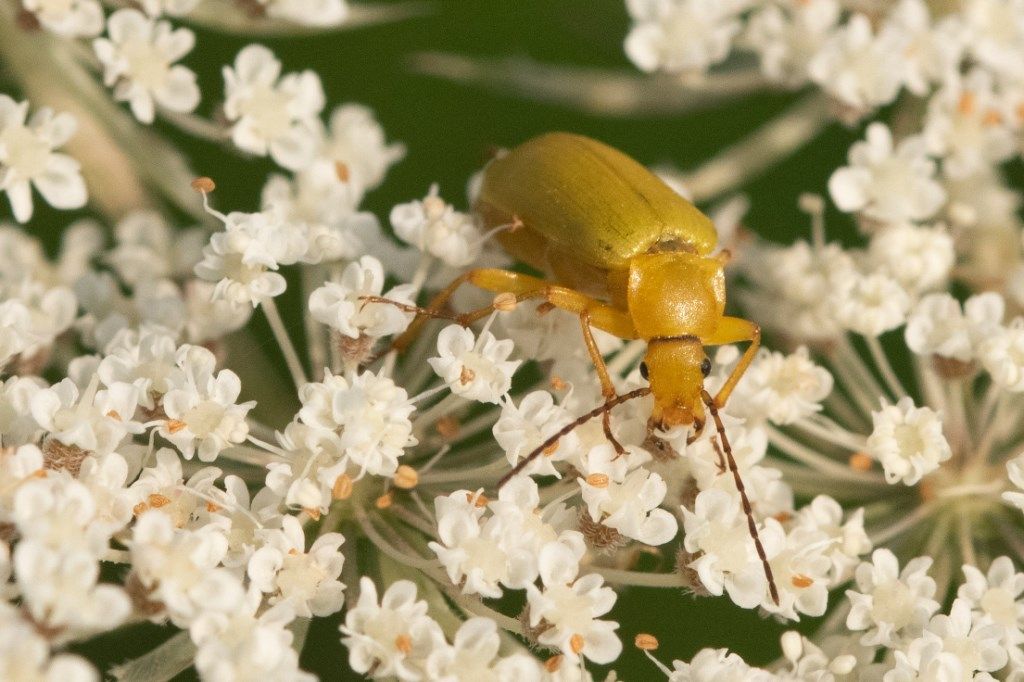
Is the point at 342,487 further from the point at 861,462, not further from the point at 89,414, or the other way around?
the point at 861,462

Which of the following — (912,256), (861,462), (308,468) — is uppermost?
(308,468)

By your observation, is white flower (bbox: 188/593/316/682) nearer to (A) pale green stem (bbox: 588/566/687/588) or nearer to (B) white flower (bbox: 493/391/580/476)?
(B) white flower (bbox: 493/391/580/476)

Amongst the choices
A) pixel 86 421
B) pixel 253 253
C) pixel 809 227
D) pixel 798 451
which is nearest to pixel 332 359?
pixel 253 253

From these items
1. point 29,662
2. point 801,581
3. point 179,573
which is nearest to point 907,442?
point 801,581

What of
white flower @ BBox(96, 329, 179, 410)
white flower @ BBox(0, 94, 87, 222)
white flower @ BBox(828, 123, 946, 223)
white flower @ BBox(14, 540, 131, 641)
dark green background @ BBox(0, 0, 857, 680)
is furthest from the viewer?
dark green background @ BBox(0, 0, 857, 680)

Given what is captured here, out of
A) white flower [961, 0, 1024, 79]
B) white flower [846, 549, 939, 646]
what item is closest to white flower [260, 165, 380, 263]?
white flower [846, 549, 939, 646]

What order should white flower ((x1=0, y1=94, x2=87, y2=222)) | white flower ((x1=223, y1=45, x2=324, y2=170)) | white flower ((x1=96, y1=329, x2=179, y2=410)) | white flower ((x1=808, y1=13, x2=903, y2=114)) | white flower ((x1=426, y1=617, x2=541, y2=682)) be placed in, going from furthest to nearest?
white flower ((x1=808, y1=13, x2=903, y2=114)) → white flower ((x1=223, y1=45, x2=324, y2=170)) → white flower ((x1=0, y1=94, x2=87, y2=222)) → white flower ((x1=96, y1=329, x2=179, y2=410)) → white flower ((x1=426, y1=617, x2=541, y2=682))

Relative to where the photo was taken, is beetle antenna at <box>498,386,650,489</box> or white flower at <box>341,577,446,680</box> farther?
beetle antenna at <box>498,386,650,489</box>
